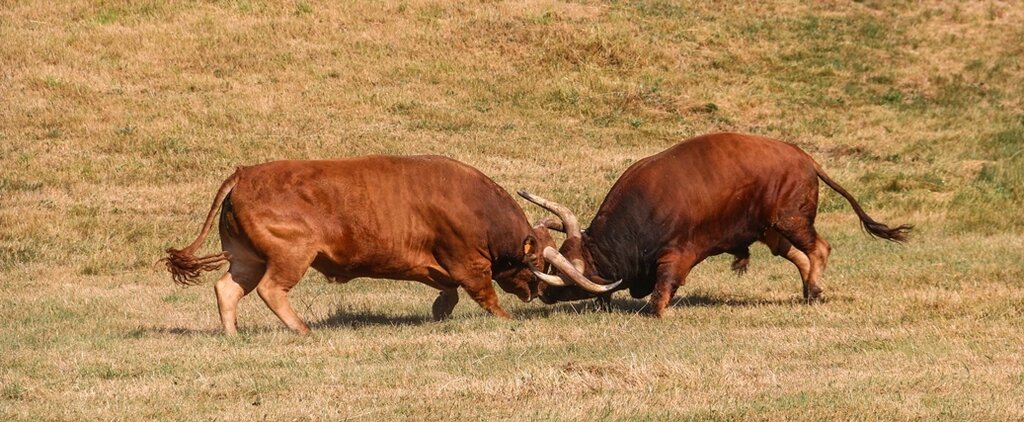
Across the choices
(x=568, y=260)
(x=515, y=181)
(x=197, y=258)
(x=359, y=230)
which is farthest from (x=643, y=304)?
(x=515, y=181)

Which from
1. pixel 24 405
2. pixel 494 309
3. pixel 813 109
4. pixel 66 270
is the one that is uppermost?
pixel 24 405

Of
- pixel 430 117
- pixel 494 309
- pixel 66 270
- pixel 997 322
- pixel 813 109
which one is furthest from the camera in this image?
pixel 813 109

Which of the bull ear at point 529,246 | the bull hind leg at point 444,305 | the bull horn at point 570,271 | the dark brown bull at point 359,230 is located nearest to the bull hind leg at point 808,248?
the bull horn at point 570,271

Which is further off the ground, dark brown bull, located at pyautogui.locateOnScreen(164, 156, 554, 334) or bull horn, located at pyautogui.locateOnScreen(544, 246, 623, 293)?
dark brown bull, located at pyautogui.locateOnScreen(164, 156, 554, 334)

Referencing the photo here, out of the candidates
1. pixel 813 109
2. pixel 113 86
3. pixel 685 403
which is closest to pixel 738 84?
pixel 813 109

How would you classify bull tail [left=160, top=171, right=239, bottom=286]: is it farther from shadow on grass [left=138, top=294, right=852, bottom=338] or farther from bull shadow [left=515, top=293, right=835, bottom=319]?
bull shadow [left=515, top=293, right=835, bottom=319]

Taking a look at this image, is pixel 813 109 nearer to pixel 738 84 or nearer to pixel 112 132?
pixel 738 84

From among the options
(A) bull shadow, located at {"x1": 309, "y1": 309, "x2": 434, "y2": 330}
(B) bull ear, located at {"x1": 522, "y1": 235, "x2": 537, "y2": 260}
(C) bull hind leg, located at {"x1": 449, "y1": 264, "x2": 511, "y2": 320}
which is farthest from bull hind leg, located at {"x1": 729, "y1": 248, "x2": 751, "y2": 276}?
(A) bull shadow, located at {"x1": 309, "y1": 309, "x2": 434, "y2": 330}

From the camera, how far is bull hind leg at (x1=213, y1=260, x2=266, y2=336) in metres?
11.9

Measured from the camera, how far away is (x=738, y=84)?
29.4 metres

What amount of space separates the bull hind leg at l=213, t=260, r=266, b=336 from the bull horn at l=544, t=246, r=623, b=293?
2.43 metres

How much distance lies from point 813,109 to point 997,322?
16668 millimetres

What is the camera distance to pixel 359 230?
12.1 metres

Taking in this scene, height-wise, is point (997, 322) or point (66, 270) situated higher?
point (997, 322)
